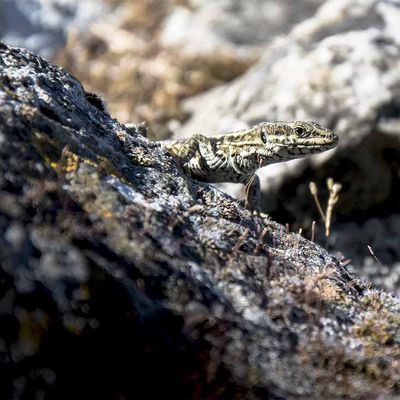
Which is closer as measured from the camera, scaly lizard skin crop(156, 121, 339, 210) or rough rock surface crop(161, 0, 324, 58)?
scaly lizard skin crop(156, 121, 339, 210)

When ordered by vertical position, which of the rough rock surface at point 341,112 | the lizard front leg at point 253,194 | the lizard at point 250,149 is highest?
the rough rock surface at point 341,112

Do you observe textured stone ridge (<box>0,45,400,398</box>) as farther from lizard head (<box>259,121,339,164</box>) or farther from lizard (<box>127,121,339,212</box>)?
lizard head (<box>259,121,339,164</box>)

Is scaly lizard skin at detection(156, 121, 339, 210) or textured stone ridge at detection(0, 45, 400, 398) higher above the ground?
scaly lizard skin at detection(156, 121, 339, 210)

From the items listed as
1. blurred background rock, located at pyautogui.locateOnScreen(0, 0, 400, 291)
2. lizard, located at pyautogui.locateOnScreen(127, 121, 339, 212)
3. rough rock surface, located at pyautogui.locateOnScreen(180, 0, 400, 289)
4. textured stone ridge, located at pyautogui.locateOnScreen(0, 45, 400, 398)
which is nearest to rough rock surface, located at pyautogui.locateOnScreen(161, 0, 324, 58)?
blurred background rock, located at pyautogui.locateOnScreen(0, 0, 400, 291)

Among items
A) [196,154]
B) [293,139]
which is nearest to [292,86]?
[293,139]

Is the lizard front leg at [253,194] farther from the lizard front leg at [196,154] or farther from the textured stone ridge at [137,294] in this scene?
the textured stone ridge at [137,294]

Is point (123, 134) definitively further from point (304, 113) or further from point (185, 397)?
point (304, 113)

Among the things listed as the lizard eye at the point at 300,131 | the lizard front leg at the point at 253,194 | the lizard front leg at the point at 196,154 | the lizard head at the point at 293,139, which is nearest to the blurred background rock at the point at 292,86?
the lizard front leg at the point at 253,194

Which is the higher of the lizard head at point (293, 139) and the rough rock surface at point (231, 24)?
the rough rock surface at point (231, 24)
